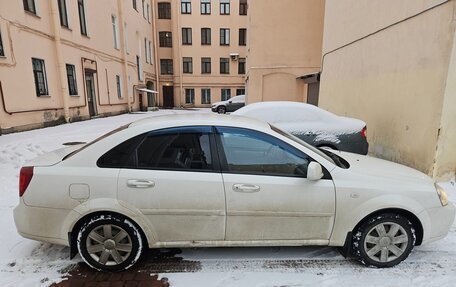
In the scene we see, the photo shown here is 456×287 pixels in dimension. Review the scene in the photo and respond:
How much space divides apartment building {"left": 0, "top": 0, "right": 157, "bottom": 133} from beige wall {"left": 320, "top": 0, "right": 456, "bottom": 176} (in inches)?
427

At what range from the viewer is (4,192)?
4719mm

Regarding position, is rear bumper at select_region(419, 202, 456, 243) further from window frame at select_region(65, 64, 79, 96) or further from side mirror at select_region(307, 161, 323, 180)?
→ window frame at select_region(65, 64, 79, 96)

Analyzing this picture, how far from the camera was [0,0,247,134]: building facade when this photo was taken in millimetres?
9742

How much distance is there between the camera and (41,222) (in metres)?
2.64

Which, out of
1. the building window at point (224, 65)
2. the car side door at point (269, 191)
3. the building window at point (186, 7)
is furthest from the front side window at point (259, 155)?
the building window at point (186, 7)

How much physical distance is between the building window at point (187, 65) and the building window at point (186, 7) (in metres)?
4.79

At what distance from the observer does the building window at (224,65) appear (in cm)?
3083

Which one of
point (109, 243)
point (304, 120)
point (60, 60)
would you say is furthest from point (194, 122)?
point (60, 60)

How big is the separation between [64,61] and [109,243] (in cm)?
1211

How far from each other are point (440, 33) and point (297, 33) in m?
11.4

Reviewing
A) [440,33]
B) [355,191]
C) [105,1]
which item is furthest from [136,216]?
[105,1]

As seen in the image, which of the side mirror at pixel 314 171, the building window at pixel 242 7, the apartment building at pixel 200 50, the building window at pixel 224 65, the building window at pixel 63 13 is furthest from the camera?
the building window at pixel 224 65

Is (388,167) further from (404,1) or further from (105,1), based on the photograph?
(105,1)

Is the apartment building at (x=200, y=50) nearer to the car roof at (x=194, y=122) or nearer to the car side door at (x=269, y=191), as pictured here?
the car roof at (x=194, y=122)
